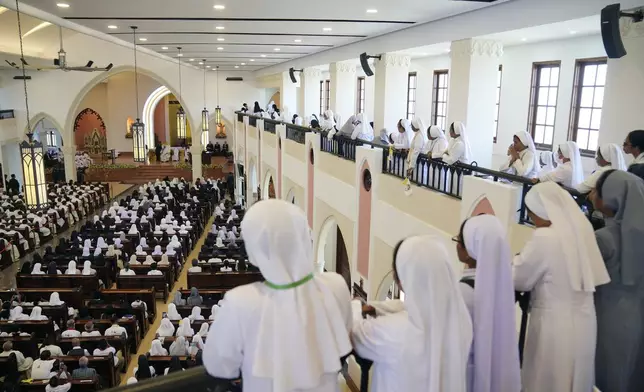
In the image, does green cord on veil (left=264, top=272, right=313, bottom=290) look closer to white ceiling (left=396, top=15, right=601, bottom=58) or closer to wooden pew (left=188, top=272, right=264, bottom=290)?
white ceiling (left=396, top=15, right=601, bottom=58)

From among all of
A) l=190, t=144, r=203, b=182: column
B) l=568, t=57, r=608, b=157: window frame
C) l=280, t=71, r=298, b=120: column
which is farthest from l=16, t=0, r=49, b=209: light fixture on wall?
l=190, t=144, r=203, b=182: column

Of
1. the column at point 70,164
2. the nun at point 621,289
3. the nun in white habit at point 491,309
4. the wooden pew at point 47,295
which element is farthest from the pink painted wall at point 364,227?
the column at point 70,164

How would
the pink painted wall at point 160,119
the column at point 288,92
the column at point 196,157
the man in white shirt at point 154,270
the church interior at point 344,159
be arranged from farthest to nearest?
the pink painted wall at point 160,119 → the column at point 196,157 → the column at point 288,92 → the man in white shirt at point 154,270 → the church interior at point 344,159

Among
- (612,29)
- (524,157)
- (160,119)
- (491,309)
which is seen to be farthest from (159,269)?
(160,119)

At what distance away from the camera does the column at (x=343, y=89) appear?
54.4 feet

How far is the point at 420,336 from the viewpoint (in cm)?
215

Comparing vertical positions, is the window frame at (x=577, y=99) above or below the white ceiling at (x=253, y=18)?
below

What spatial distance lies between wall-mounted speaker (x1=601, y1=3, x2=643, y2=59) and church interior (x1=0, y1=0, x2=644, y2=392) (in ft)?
0.07

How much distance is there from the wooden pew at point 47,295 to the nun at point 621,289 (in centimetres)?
1173

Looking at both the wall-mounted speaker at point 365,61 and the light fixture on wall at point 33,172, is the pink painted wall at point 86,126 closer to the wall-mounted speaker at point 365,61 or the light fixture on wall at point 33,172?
the wall-mounted speaker at point 365,61

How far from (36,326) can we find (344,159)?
23.8 feet

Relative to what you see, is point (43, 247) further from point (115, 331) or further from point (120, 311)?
point (115, 331)

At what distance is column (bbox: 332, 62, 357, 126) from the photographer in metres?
16.6

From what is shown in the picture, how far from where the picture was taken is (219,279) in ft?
44.6
